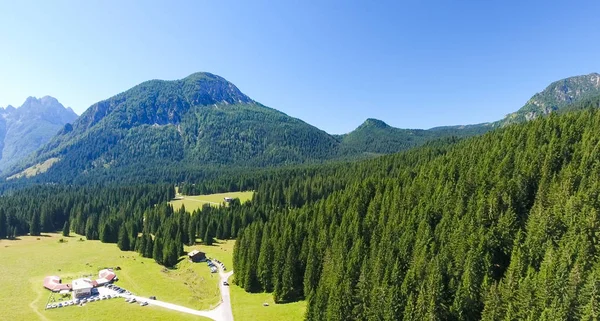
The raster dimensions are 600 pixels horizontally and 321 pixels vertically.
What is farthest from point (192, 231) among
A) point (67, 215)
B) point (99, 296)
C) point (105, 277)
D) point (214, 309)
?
point (67, 215)

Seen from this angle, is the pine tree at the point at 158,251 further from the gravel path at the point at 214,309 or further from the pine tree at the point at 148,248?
the gravel path at the point at 214,309

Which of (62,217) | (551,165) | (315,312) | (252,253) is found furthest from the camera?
(62,217)

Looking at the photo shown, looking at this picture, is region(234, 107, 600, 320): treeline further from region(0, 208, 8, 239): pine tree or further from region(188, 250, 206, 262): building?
region(0, 208, 8, 239): pine tree

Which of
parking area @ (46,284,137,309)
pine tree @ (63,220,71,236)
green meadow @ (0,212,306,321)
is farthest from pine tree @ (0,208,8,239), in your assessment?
parking area @ (46,284,137,309)

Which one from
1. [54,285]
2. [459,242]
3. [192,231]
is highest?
[459,242]

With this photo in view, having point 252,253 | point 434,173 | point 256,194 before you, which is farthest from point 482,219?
point 256,194

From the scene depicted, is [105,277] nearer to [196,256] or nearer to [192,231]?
[196,256]

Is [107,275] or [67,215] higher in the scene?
[67,215]

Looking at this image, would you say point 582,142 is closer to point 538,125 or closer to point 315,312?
point 538,125
